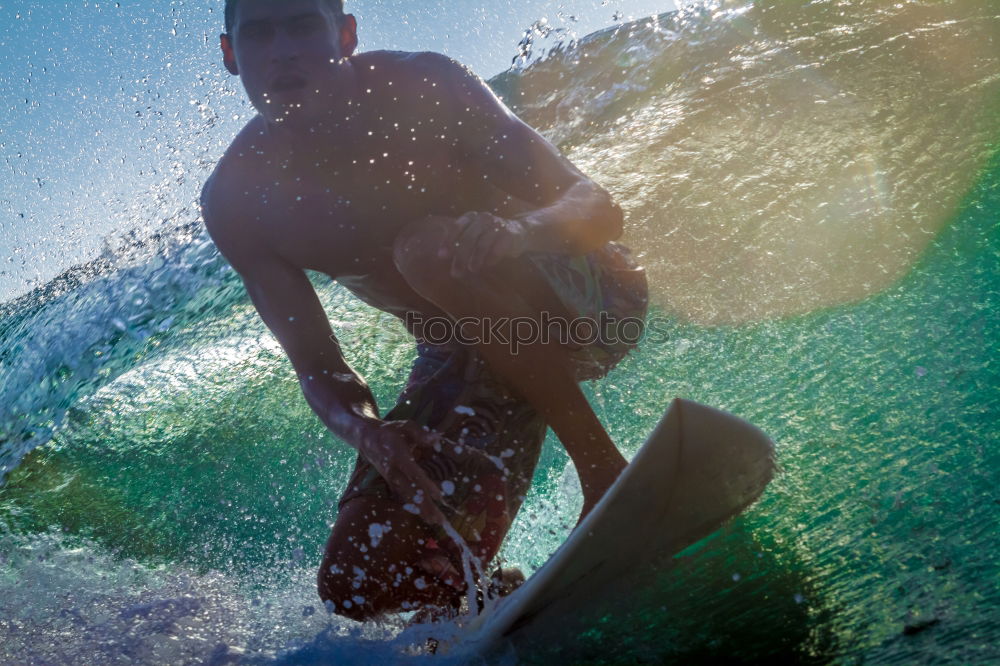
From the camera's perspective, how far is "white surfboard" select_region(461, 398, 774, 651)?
44.3 inches

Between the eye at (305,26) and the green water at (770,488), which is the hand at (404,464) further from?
the eye at (305,26)

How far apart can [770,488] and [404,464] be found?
64 cm

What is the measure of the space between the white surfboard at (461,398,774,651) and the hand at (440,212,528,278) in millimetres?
408

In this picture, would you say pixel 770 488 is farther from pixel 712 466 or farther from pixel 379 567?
pixel 379 567

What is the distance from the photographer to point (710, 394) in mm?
1906

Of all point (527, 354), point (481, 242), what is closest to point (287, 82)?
point (481, 242)

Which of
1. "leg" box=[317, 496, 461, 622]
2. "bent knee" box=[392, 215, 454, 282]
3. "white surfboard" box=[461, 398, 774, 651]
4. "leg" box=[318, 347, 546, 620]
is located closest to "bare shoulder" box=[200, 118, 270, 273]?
"bent knee" box=[392, 215, 454, 282]

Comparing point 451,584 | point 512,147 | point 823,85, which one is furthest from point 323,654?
point 823,85

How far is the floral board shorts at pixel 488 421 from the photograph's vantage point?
1.50m

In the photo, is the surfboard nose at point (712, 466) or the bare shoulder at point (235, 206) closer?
the surfboard nose at point (712, 466)

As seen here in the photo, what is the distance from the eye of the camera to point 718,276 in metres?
2.11

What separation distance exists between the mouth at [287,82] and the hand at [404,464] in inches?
28.2

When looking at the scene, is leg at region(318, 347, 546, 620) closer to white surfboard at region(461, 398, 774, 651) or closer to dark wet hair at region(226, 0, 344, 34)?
white surfboard at region(461, 398, 774, 651)

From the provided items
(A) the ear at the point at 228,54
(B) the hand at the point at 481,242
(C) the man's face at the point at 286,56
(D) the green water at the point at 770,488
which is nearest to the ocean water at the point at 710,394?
(D) the green water at the point at 770,488
